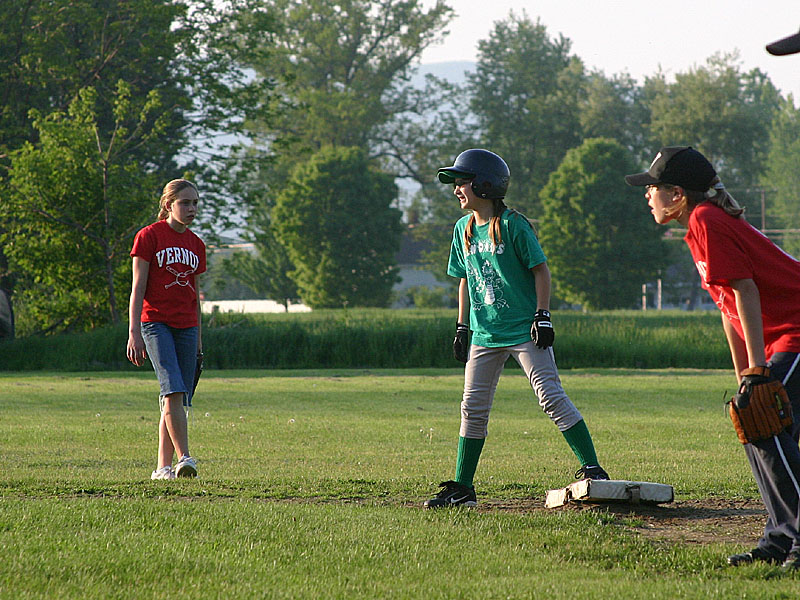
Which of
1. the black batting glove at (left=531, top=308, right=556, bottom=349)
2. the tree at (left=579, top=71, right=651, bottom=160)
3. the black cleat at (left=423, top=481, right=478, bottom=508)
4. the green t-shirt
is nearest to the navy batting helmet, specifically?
the green t-shirt

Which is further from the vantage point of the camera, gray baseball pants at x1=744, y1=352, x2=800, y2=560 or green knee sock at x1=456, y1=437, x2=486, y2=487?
green knee sock at x1=456, y1=437, x2=486, y2=487

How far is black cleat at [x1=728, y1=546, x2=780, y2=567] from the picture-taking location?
14.7 feet

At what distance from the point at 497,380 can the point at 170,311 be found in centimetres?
248

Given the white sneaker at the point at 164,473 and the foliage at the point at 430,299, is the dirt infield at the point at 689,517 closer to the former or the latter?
the white sneaker at the point at 164,473

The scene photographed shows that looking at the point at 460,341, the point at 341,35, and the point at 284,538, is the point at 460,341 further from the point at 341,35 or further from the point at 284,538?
the point at 341,35

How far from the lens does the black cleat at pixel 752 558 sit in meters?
4.48

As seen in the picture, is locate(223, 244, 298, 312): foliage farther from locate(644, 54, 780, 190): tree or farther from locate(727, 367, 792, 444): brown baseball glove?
locate(727, 367, 792, 444): brown baseball glove

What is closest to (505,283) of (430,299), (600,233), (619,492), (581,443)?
(581,443)

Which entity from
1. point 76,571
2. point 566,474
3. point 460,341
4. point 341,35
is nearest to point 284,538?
point 76,571

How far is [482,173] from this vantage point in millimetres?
6344

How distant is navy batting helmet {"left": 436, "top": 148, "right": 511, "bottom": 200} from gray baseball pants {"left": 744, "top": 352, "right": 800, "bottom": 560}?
2.32 m

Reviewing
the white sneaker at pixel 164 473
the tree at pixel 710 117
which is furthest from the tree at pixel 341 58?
the white sneaker at pixel 164 473

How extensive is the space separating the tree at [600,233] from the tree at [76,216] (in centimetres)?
3623

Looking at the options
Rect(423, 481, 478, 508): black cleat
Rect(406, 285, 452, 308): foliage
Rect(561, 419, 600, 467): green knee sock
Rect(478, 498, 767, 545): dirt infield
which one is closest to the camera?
Rect(478, 498, 767, 545): dirt infield
